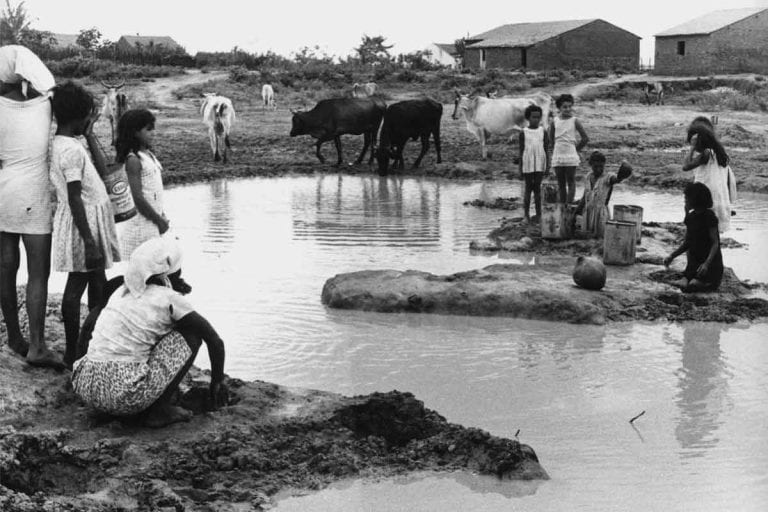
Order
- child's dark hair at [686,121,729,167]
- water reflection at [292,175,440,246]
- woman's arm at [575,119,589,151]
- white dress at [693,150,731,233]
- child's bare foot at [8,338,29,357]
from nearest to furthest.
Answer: child's bare foot at [8,338,29,357]
child's dark hair at [686,121,729,167]
white dress at [693,150,731,233]
woman's arm at [575,119,589,151]
water reflection at [292,175,440,246]

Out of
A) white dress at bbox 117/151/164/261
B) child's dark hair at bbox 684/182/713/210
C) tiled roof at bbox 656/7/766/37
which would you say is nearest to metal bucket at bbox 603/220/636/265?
child's dark hair at bbox 684/182/713/210

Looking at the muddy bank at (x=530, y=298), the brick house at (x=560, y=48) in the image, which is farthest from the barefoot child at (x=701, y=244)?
the brick house at (x=560, y=48)

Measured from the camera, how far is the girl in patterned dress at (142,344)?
460cm

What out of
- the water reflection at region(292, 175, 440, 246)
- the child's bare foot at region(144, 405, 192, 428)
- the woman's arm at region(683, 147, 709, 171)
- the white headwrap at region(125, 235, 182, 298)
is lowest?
the child's bare foot at region(144, 405, 192, 428)

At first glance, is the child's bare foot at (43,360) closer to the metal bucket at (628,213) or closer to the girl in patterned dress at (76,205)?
the girl in patterned dress at (76,205)

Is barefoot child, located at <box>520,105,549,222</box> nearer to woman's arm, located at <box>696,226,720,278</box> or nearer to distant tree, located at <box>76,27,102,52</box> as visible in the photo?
woman's arm, located at <box>696,226,720,278</box>

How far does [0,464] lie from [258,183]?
1359cm

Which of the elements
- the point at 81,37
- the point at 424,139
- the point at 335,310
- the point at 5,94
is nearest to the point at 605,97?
the point at 424,139

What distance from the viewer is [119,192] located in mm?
5504

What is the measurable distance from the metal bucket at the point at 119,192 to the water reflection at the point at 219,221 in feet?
17.5

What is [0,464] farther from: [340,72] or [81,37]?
[81,37]

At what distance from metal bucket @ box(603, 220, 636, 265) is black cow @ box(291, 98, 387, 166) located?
1101cm

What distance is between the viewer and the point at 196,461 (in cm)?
450

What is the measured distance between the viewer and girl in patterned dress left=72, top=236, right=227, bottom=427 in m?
4.60
